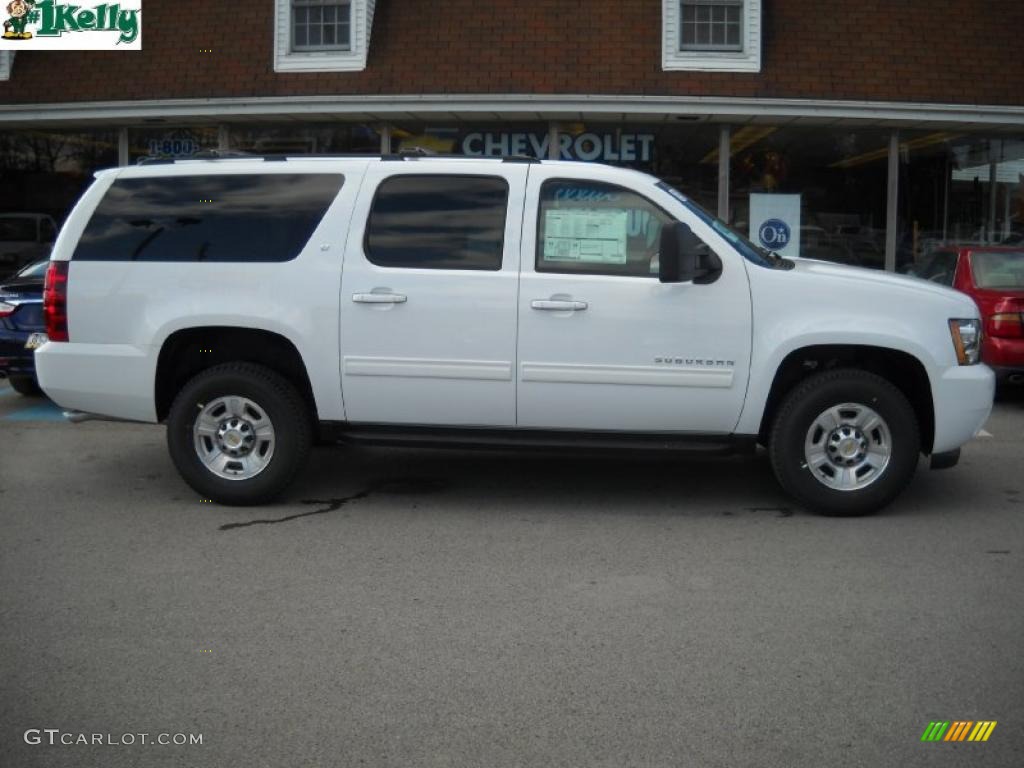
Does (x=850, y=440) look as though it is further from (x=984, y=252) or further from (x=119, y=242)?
(x=984, y=252)

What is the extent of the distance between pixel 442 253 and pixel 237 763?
3765 millimetres

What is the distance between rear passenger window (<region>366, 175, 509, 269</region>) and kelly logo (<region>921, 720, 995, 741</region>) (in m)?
3.71

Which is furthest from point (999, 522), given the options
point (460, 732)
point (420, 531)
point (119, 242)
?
point (119, 242)

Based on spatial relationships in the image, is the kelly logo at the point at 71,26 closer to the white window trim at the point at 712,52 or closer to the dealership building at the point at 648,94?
the dealership building at the point at 648,94

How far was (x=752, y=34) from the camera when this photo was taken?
15227 mm

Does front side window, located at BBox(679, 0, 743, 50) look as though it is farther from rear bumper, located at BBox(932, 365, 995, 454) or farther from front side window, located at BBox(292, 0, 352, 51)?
rear bumper, located at BBox(932, 365, 995, 454)

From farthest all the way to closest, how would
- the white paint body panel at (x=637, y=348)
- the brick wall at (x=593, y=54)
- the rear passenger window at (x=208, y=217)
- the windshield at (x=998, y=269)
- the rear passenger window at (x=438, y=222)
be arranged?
the brick wall at (x=593, y=54) → the windshield at (x=998, y=269) → the rear passenger window at (x=208, y=217) → the rear passenger window at (x=438, y=222) → the white paint body panel at (x=637, y=348)

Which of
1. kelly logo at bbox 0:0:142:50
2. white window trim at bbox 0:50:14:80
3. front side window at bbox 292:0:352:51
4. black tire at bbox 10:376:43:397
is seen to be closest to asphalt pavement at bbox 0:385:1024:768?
black tire at bbox 10:376:43:397

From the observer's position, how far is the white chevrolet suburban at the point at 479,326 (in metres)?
A: 6.63

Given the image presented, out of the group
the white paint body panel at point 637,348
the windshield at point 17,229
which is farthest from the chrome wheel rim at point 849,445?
the windshield at point 17,229

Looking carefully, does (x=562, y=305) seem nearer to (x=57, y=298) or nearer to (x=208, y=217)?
(x=208, y=217)

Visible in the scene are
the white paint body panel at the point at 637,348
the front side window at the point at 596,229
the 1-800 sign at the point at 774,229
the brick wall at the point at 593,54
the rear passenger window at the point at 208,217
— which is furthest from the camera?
the 1-800 sign at the point at 774,229

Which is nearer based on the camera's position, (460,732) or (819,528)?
(460,732)

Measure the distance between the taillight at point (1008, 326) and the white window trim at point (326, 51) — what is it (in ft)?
29.7
